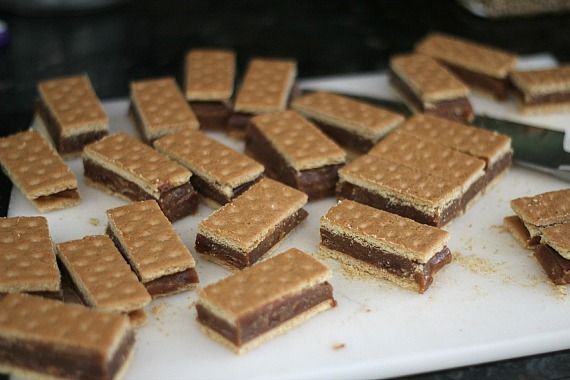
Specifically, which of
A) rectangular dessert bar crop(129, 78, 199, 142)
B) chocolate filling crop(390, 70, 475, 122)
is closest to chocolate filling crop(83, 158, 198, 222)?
rectangular dessert bar crop(129, 78, 199, 142)

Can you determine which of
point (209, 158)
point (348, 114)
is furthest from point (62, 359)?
point (348, 114)

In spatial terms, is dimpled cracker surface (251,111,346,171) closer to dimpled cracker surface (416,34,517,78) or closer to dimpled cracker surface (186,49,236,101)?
dimpled cracker surface (186,49,236,101)

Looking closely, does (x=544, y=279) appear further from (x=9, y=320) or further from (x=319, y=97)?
Answer: (x=9, y=320)

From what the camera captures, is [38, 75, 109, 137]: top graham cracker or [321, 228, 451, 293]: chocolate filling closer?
[321, 228, 451, 293]: chocolate filling

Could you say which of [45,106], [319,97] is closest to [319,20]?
[319,97]

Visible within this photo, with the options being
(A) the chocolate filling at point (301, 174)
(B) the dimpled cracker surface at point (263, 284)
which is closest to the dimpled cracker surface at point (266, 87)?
(A) the chocolate filling at point (301, 174)

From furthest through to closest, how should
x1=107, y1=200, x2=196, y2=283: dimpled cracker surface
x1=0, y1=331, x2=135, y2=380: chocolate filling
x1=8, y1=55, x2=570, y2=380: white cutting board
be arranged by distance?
x1=107, y1=200, x2=196, y2=283: dimpled cracker surface < x1=8, y1=55, x2=570, y2=380: white cutting board < x1=0, y1=331, x2=135, y2=380: chocolate filling

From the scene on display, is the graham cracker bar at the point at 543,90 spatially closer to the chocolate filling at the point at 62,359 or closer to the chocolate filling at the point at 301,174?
the chocolate filling at the point at 301,174
